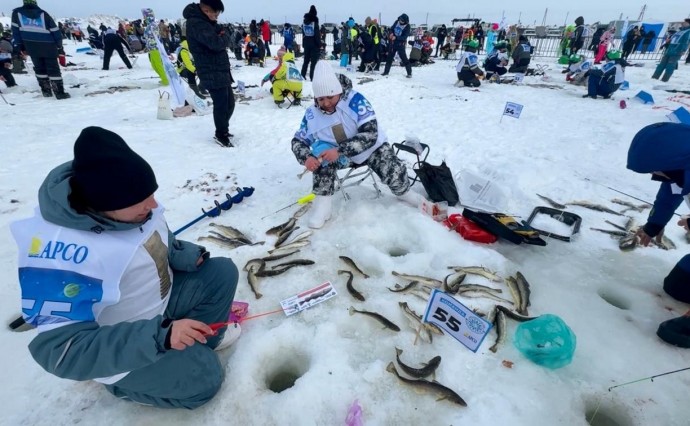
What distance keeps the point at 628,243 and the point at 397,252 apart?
2.35m

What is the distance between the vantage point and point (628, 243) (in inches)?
134

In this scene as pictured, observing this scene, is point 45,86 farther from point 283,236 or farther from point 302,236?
point 302,236

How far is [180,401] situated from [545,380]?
2211 millimetres

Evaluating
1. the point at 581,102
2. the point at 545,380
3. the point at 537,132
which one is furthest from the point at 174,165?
the point at 581,102

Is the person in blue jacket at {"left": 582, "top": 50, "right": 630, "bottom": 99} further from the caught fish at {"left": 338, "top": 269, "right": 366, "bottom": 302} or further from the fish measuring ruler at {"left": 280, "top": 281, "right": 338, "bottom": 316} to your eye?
the fish measuring ruler at {"left": 280, "top": 281, "right": 338, "bottom": 316}

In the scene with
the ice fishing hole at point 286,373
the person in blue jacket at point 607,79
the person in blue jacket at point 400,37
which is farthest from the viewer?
the person in blue jacket at point 400,37

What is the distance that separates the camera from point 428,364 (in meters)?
2.19

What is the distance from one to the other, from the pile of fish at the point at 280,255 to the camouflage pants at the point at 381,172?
1.68ft

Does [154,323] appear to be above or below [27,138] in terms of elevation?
above

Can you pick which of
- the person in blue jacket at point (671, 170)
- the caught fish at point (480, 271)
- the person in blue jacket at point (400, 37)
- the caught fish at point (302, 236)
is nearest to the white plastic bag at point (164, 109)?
the caught fish at point (302, 236)

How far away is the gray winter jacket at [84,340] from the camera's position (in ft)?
4.53

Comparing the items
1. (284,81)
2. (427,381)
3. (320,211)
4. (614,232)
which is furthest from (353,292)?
(284,81)

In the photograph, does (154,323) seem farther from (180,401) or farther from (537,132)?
(537,132)

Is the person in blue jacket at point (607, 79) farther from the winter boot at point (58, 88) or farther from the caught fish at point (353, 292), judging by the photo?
the winter boot at point (58, 88)
